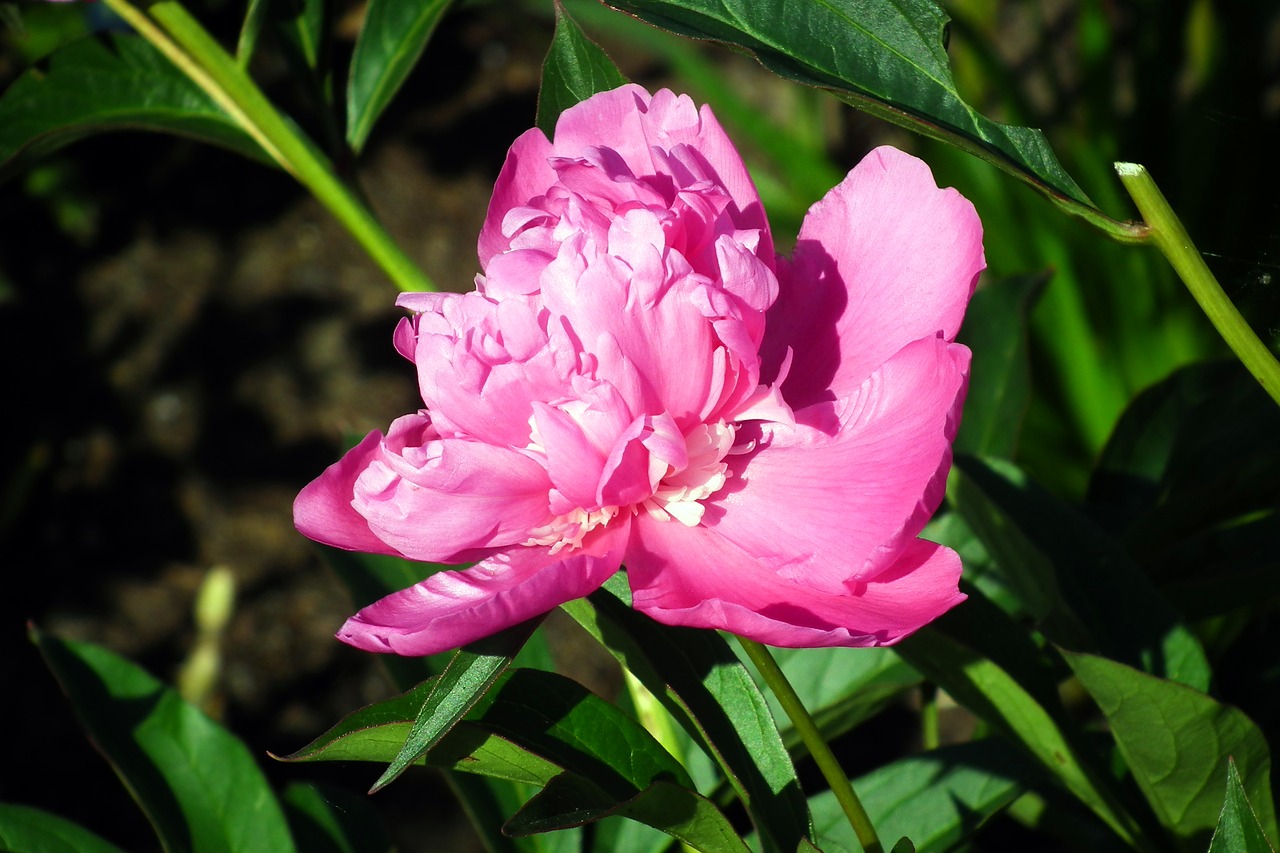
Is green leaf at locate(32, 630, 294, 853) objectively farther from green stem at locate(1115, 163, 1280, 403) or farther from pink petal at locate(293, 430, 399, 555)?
green stem at locate(1115, 163, 1280, 403)

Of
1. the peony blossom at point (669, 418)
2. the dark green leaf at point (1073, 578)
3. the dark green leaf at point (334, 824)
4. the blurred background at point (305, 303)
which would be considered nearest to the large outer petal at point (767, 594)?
the peony blossom at point (669, 418)

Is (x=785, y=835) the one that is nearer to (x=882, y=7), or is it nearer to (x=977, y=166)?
(x=882, y=7)

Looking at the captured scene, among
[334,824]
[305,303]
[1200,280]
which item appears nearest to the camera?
[1200,280]

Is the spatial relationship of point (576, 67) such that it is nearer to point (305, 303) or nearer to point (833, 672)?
point (833, 672)

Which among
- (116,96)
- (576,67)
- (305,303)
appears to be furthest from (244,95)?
(305,303)

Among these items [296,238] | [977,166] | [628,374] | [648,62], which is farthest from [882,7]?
[648,62]

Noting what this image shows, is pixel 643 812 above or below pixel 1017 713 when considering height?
above
